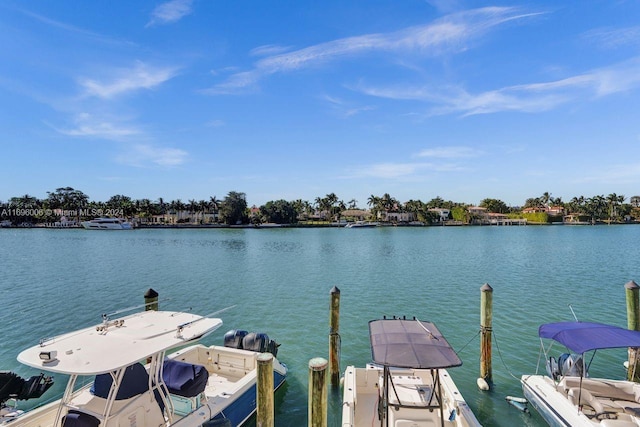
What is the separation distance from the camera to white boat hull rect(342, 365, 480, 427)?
761cm

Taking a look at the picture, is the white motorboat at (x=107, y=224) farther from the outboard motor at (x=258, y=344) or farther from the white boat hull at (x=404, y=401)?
the white boat hull at (x=404, y=401)

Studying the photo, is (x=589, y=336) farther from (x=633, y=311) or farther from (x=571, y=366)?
(x=633, y=311)

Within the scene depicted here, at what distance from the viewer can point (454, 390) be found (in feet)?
27.8

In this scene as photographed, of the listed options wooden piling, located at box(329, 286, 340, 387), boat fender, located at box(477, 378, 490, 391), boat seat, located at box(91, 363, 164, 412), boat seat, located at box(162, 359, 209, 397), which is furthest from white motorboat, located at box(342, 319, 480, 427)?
boat seat, located at box(91, 363, 164, 412)

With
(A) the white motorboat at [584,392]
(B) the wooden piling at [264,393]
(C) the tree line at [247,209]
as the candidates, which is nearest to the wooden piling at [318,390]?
(B) the wooden piling at [264,393]

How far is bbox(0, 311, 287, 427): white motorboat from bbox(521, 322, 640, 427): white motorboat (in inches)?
294

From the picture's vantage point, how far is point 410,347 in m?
7.57

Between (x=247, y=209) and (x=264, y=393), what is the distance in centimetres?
14541

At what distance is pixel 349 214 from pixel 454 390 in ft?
532

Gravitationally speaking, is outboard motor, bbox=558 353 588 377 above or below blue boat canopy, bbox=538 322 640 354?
below

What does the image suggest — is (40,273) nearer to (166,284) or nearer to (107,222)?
(166,284)

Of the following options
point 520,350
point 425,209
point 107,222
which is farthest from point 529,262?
point 107,222

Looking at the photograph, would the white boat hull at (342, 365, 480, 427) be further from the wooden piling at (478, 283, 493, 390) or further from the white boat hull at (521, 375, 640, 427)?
the wooden piling at (478, 283, 493, 390)

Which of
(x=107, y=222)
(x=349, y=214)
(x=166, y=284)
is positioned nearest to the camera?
(x=166, y=284)
